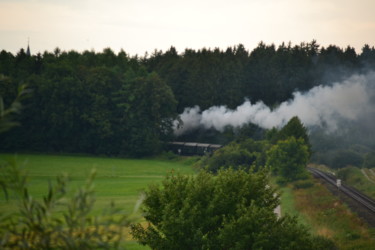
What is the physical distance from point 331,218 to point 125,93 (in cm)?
8244

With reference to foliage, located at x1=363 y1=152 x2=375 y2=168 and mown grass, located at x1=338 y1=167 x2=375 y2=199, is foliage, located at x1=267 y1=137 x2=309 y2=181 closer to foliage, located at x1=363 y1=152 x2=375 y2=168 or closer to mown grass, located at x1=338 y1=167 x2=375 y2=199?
mown grass, located at x1=338 y1=167 x2=375 y2=199

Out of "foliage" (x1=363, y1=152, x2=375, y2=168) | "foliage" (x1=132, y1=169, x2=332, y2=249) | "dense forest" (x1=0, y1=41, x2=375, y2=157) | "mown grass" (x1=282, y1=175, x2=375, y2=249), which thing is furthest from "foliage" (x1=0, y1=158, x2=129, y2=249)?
"dense forest" (x1=0, y1=41, x2=375, y2=157)

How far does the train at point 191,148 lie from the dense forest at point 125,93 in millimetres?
2978

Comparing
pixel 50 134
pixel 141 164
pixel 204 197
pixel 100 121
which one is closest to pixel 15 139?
pixel 50 134

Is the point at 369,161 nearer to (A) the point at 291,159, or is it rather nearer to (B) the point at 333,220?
(A) the point at 291,159

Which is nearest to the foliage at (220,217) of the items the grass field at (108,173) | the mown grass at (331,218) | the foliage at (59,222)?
the mown grass at (331,218)

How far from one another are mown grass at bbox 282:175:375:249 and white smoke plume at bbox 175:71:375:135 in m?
48.3

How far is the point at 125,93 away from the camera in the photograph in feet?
398

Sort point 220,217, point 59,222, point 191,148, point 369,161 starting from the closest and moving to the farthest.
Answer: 1. point 59,222
2. point 220,217
3. point 369,161
4. point 191,148

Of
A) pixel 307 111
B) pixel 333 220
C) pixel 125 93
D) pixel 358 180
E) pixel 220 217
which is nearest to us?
pixel 220 217

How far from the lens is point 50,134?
11388cm

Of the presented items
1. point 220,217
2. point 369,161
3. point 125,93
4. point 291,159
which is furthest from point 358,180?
point 125,93

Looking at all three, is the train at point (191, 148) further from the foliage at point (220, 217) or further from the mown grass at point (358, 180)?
the foliage at point (220, 217)

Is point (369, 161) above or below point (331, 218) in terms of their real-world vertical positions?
above
